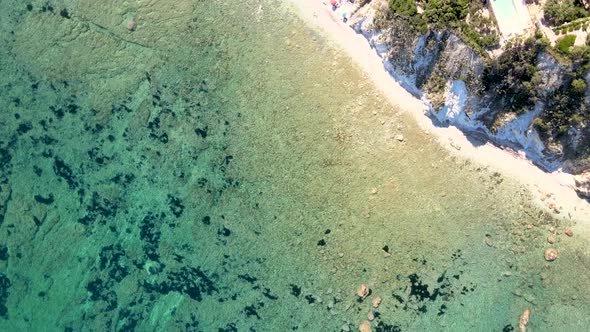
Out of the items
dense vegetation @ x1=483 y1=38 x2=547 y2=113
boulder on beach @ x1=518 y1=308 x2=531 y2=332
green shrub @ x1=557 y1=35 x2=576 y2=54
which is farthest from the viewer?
boulder on beach @ x1=518 y1=308 x2=531 y2=332

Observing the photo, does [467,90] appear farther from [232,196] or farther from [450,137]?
[232,196]

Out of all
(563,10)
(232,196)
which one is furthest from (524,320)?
(232,196)

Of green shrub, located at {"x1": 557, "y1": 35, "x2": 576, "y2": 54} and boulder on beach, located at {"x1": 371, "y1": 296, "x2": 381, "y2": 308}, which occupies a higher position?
green shrub, located at {"x1": 557, "y1": 35, "x2": 576, "y2": 54}

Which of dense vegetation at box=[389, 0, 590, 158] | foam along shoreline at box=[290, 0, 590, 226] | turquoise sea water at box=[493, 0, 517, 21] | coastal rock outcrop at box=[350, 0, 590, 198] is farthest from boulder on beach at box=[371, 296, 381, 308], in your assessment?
turquoise sea water at box=[493, 0, 517, 21]

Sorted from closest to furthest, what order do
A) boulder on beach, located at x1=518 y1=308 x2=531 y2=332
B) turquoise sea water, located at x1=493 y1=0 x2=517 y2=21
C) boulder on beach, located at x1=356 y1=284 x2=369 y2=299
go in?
turquoise sea water, located at x1=493 y1=0 x2=517 y2=21 < boulder on beach, located at x1=518 y1=308 x2=531 y2=332 < boulder on beach, located at x1=356 y1=284 x2=369 y2=299

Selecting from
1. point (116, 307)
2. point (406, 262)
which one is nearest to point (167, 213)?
point (116, 307)

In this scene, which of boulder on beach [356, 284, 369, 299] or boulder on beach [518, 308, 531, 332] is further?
boulder on beach [356, 284, 369, 299]

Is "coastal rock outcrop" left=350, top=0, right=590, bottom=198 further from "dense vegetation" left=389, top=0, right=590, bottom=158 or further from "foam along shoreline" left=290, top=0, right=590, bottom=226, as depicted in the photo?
"foam along shoreline" left=290, top=0, right=590, bottom=226
